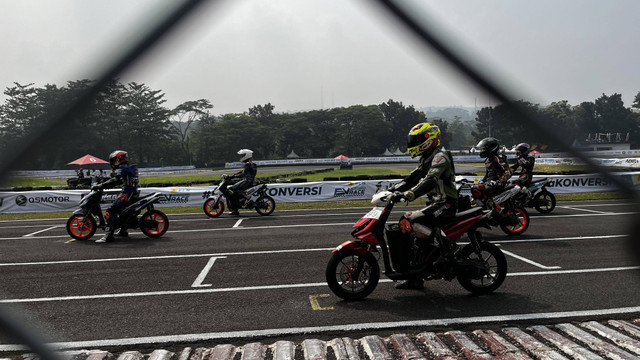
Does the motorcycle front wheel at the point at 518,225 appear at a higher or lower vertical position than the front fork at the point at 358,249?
lower

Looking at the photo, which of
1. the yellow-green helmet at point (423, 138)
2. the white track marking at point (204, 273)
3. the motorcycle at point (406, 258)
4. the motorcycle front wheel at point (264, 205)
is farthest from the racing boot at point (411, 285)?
the motorcycle front wheel at point (264, 205)

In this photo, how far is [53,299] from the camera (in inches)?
245

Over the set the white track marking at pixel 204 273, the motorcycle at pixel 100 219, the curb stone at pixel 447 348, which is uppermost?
the motorcycle at pixel 100 219

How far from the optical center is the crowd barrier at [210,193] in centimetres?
1875

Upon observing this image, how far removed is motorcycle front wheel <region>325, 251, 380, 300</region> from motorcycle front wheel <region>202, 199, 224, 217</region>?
9.84 meters

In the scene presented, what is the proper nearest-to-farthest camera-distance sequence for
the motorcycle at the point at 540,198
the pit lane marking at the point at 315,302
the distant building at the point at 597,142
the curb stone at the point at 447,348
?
the distant building at the point at 597,142 < the curb stone at the point at 447,348 < the pit lane marking at the point at 315,302 < the motorcycle at the point at 540,198

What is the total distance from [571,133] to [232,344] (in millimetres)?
4205

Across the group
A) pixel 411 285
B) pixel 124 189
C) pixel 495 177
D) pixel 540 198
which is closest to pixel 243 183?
pixel 124 189

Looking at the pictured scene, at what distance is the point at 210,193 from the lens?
757 inches

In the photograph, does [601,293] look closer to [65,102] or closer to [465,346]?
[465,346]

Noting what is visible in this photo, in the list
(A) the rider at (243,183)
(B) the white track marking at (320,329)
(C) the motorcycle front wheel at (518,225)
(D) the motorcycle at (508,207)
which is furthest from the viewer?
(A) the rider at (243,183)

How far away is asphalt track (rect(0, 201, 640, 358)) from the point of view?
5008 millimetres

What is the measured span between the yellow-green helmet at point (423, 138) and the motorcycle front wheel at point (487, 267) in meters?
1.45

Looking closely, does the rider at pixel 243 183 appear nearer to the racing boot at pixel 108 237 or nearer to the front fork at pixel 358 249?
the racing boot at pixel 108 237
